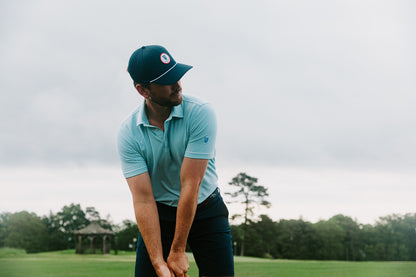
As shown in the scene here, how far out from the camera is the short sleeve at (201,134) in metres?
2.95

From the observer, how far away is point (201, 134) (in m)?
2.98

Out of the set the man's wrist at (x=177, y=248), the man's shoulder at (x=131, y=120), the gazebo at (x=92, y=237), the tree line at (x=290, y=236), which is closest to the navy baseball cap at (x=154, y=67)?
the man's shoulder at (x=131, y=120)

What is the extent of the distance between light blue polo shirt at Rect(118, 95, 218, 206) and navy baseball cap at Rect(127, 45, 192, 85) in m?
0.28

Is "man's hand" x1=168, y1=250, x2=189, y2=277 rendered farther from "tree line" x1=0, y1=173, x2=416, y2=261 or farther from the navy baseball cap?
"tree line" x1=0, y1=173, x2=416, y2=261

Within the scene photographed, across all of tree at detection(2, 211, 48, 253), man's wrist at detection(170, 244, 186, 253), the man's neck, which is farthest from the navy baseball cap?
tree at detection(2, 211, 48, 253)

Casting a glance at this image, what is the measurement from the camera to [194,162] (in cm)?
294

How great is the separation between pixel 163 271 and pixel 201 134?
960 mm

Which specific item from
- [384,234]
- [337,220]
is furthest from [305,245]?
[384,234]

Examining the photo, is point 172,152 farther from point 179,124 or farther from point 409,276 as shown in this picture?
point 409,276

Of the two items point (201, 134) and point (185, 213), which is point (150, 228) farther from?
point (201, 134)

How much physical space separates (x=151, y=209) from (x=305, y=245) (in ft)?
117

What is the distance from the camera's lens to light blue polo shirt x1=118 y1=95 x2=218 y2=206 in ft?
9.81

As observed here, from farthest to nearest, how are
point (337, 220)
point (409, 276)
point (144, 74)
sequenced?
point (337, 220)
point (409, 276)
point (144, 74)

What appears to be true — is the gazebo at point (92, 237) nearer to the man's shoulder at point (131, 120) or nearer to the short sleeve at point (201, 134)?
the man's shoulder at point (131, 120)
